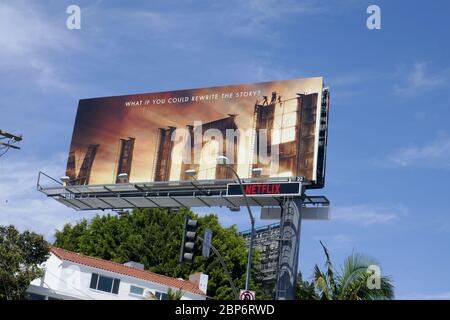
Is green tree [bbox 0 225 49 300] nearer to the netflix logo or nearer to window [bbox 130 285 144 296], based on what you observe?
window [bbox 130 285 144 296]

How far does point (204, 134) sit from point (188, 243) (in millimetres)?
25852

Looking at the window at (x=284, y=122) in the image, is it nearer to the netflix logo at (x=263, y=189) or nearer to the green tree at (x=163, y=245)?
the netflix logo at (x=263, y=189)

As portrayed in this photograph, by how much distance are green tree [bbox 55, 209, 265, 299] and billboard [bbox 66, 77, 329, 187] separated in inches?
484

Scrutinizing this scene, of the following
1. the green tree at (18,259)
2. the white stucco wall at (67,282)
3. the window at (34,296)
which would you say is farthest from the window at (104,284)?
the green tree at (18,259)

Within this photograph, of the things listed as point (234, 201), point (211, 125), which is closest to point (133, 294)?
point (234, 201)

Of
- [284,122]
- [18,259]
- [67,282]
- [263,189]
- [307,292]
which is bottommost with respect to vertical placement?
[307,292]

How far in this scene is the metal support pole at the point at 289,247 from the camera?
41.7 m

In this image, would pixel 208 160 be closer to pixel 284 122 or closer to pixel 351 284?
pixel 284 122

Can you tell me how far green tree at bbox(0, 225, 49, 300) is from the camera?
4059 cm

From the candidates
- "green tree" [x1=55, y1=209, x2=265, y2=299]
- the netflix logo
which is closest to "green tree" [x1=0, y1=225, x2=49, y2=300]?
the netflix logo

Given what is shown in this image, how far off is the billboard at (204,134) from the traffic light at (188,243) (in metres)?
19.8

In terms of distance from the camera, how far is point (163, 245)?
206 ft

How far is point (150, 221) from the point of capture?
65.2 metres

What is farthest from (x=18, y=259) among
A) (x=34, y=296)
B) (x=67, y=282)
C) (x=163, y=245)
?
(x=163, y=245)
